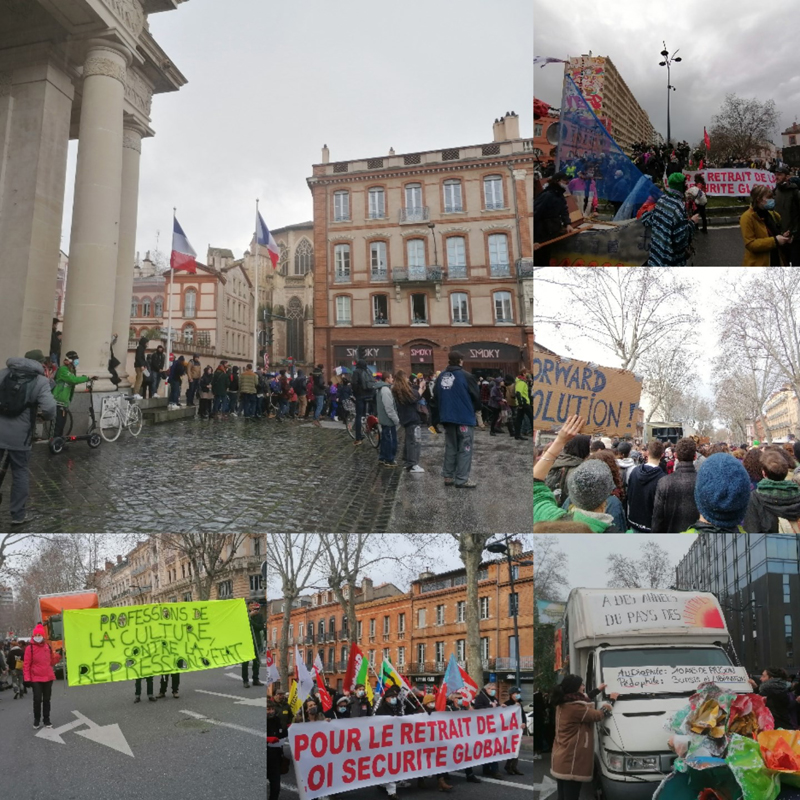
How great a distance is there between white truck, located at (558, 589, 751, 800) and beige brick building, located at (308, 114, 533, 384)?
218 centimetres

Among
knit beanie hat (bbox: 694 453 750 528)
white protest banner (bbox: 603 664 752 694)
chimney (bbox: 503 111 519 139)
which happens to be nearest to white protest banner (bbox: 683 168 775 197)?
chimney (bbox: 503 111 519 139)

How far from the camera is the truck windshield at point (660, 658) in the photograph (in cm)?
531

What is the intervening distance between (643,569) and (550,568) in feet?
2.47

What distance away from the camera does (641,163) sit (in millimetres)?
5832

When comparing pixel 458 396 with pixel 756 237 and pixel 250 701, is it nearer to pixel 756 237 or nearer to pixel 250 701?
pixel 756 237

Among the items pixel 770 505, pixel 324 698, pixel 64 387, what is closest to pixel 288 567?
pixel 324 698

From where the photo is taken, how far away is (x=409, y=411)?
211 inches

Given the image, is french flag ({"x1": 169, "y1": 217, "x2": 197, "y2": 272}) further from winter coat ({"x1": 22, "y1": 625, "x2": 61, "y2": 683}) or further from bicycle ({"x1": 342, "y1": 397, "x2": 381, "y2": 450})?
winter coat ({"x1": 22, "y1": 625, "x2": 61, "y2": 683})

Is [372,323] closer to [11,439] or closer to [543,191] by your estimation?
[543,191]

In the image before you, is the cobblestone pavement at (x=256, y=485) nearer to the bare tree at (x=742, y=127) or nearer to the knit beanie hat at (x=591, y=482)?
the knit beanie hat at (x=591, y=482)

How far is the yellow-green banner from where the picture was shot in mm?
5910

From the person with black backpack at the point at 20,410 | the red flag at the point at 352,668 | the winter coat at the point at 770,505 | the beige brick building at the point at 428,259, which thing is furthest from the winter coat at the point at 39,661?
the winter coat at the point at 770,505

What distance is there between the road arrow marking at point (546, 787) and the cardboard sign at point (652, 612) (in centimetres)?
132

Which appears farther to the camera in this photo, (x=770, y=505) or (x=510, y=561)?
(x=510, y=561)
